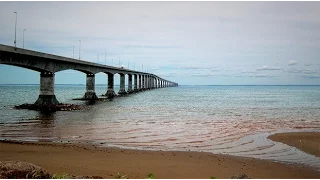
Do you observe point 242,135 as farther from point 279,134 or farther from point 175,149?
point 175,149

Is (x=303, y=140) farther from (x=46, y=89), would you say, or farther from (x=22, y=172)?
(x=46, y=89)

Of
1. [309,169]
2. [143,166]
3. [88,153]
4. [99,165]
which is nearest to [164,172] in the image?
[143,166]

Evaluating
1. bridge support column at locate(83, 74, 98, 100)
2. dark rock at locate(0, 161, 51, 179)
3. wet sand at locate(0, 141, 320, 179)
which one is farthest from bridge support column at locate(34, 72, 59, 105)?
dark rock at locate(0, 161, 51, 179)

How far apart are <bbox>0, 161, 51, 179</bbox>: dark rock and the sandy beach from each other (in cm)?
130

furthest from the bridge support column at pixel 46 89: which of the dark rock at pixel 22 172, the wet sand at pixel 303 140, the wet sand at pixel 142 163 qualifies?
the dark rock at pixel 22 172

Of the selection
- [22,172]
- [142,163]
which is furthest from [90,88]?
[22,172]

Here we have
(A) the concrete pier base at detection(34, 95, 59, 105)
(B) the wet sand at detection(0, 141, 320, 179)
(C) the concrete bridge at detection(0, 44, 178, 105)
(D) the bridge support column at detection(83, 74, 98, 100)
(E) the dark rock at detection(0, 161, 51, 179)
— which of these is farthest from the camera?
(D) the bridge support column at detection(83, 74, 98, 100)

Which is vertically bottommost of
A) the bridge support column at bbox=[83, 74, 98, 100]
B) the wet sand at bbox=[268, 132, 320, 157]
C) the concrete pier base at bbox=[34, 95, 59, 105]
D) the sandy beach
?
the wet sand at bbox=[268, 132, 320, 157]

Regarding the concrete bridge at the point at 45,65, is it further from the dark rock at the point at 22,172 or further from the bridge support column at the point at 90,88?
the dark rock at the point at 22,172

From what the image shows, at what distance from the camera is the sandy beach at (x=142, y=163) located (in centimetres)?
1044

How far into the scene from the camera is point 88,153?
1395cm

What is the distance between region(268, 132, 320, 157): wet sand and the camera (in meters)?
15.8

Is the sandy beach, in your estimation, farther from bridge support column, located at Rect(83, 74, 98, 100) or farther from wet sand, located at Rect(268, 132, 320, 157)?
bridge support column, located at Rect(83, 74, 98, 100)

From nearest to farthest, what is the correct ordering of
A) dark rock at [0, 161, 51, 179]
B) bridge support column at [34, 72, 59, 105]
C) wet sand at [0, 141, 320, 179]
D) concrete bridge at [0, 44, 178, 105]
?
dark rock at [0, 161, 51, 179], wet sand at [0, 141, 320, 179], concrete bridge at [0, 44, 178, 105], bridge support column at [34, 72, 59, 105]
